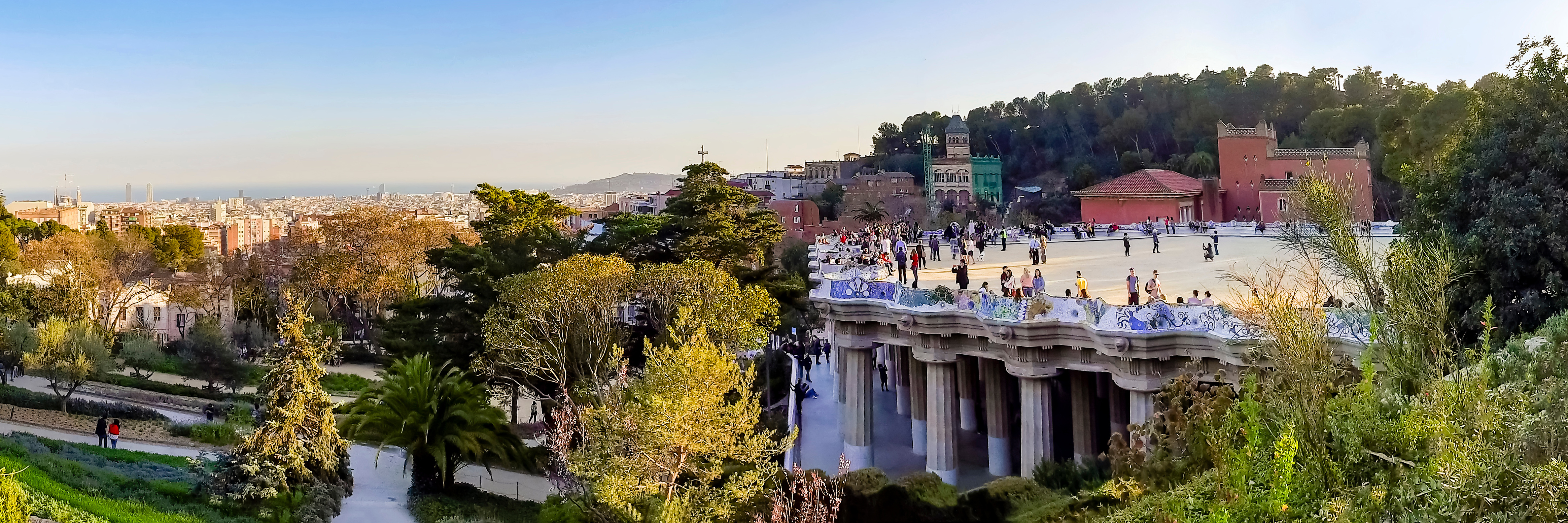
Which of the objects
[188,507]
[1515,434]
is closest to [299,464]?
[188,507]

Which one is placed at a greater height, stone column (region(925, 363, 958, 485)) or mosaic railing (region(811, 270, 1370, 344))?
mosaic railing (region(811, 270, 1370, 344))

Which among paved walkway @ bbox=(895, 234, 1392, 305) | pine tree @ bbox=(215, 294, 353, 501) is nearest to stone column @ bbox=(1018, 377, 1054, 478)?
paved walkway @ bbox=(895, 234, 1392, 305)

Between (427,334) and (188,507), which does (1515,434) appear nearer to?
(188,507)

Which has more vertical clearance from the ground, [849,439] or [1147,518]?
[1147,518]

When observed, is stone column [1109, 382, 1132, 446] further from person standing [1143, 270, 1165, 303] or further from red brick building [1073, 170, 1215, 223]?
red brick building [1073, 170, 1215, 223]

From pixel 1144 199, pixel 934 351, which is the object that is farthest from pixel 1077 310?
pixel 1144 199
